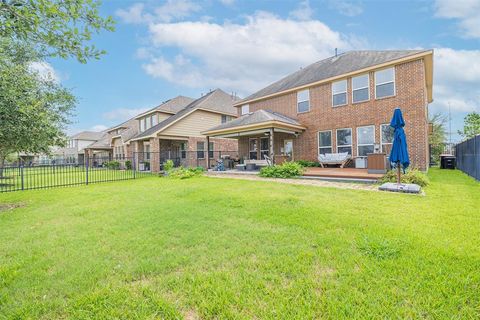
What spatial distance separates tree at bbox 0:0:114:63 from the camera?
9.58 ft

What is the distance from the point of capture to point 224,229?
13.8 ft

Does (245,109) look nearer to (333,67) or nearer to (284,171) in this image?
(333,67)

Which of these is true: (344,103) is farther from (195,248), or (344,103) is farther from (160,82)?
(160,82)

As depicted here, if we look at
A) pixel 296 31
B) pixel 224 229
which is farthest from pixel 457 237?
pixel 296 31

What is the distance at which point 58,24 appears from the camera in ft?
10.5

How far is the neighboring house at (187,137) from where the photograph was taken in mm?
19047

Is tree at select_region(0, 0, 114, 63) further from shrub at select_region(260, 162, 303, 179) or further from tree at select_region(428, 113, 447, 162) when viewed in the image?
tree at select_region(428, 113, 447, 162)

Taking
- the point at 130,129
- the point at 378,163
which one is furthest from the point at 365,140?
the point at 130,129

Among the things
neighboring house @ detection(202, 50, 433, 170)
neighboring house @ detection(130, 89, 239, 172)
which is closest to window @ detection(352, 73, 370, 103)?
neighboring house @ detection(202, 50, 433, 170)

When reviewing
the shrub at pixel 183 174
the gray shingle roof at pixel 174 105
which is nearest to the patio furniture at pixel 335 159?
the shrub at pixel 183 174

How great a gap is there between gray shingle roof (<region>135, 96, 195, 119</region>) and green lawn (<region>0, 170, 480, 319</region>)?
1869 cm

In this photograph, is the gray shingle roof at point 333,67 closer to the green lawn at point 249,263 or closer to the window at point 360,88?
the window at point 360,88

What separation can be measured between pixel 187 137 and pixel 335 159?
12564 millimetres

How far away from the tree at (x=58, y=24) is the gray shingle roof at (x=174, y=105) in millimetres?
19921
